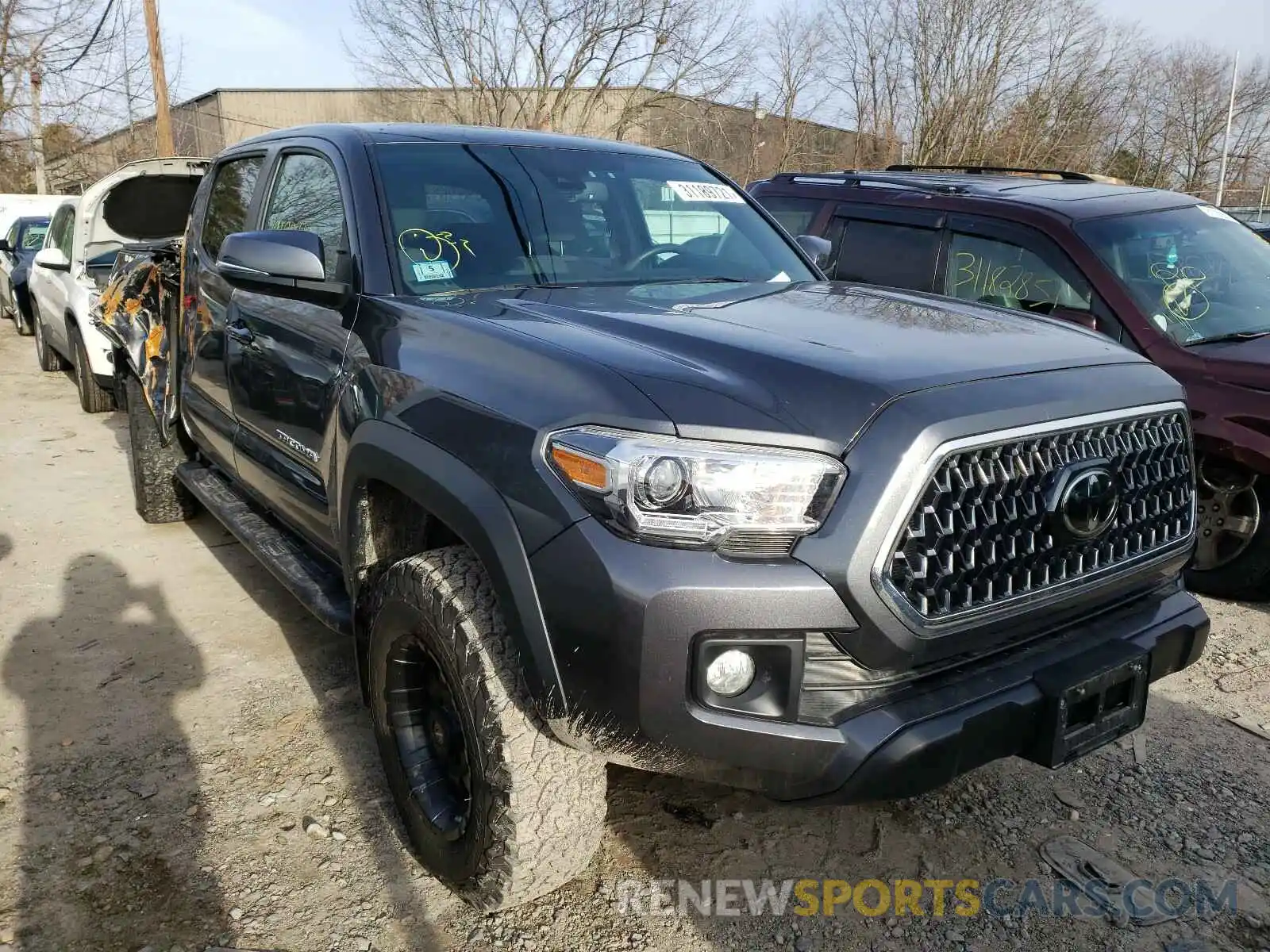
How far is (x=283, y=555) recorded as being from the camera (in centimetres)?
349

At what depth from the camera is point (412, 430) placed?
2357 mm

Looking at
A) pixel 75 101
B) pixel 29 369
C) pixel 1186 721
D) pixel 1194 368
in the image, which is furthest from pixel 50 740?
pixel 75 101

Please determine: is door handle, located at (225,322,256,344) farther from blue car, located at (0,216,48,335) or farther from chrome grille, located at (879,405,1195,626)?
blue car, located at (0,216,48,335)

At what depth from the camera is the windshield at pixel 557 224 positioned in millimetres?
2902

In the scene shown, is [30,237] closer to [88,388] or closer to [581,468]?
[88,388]

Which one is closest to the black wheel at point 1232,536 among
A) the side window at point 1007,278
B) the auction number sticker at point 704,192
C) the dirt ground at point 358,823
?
the dirt ground at point 358,823

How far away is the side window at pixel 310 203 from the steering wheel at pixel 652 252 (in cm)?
87

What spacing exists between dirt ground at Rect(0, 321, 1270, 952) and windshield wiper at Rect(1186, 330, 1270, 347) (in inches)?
49.0

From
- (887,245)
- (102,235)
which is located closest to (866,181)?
(887,245)

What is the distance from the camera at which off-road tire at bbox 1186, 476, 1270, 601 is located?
13.8 ft

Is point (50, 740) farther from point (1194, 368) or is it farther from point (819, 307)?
point (1194, 368)

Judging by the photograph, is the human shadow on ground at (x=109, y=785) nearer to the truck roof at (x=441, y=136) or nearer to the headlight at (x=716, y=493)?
the headlight at (x=716, y=493)

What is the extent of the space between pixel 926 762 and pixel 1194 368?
126 inches

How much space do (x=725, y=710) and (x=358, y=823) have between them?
1.44 meters
